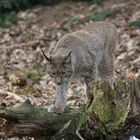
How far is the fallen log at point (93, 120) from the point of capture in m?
5.33

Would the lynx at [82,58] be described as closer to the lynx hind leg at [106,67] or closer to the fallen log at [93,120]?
the lynx hind leg at [106,67]

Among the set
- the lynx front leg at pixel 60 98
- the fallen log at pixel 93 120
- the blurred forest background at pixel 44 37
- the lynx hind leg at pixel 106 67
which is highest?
the fallen log at pixel 93 120

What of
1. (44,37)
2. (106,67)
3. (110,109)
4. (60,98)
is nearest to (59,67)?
(60,98)

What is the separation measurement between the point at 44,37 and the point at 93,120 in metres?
6.80

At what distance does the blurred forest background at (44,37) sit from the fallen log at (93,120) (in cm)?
249

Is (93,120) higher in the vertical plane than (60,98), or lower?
higher

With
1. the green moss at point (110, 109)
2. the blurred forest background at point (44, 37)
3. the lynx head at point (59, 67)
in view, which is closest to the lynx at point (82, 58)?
the lynx head at point (59, 67)

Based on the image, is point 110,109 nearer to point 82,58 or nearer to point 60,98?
point 60,98

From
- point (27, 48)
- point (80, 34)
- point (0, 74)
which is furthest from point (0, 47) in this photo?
point (80, 34)

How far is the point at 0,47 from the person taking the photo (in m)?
11.6

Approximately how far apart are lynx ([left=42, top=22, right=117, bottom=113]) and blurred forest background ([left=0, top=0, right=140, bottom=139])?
2.54 ft

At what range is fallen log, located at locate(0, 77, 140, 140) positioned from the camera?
17.5 feet

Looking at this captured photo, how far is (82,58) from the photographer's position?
732 cm

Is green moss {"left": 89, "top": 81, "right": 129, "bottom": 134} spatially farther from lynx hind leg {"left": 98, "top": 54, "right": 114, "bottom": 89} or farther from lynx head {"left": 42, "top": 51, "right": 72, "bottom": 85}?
lynx hind leg {"left": 98, "top": 54, "right": 114, "bottom": 89}
